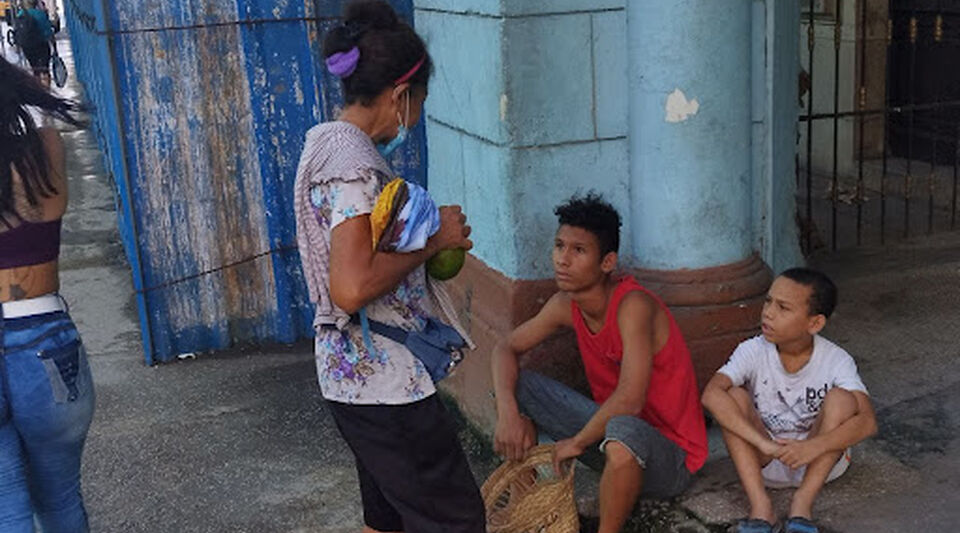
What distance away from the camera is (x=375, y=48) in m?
2.66

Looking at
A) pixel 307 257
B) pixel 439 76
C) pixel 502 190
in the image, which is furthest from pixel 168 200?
pixel 307 257

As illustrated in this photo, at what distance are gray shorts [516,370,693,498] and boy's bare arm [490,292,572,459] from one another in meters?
0.08

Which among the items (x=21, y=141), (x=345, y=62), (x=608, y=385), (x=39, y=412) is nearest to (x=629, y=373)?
(x=608, y=385)

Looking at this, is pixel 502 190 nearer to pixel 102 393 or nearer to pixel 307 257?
pixel 307 257

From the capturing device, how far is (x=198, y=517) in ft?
13.6

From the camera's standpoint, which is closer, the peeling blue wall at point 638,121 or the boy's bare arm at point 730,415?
the boy's bare arm at point 730,415

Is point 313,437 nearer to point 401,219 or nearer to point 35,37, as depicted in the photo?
point 401,219

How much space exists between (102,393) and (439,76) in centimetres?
229

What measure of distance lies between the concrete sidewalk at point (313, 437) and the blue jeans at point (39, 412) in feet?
3.81

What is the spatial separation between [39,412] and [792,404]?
2.24 m

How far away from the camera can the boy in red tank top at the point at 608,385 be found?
353cm

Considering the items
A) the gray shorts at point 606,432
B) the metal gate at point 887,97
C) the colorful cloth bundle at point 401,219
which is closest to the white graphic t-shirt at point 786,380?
the gray shorts at point 606,432

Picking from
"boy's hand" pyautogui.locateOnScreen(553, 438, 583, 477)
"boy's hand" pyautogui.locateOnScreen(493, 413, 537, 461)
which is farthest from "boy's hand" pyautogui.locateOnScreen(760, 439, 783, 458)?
"boy's hand" pyautogui.locateOnScreen(493, 413, 537, 461)

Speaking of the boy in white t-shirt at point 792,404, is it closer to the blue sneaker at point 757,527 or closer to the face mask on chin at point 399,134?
the blue sneaker at point 757,527
